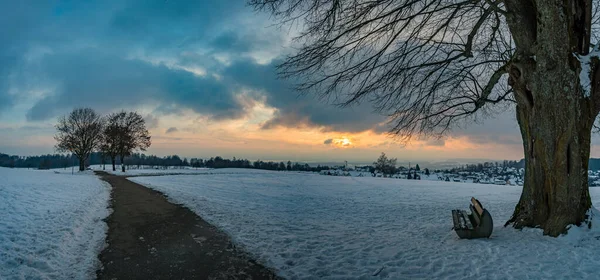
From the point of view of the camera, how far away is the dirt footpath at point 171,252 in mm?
4695

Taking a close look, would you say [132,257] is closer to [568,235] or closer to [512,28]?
[568,235]

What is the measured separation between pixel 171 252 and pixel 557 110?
23.9 feet

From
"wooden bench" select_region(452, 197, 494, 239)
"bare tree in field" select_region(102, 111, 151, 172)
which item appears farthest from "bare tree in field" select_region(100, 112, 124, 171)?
"wooden bench" select_region(452, 197, 494, 239)

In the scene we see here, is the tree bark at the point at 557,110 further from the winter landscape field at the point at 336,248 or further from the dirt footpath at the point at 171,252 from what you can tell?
the dirt footpath at the point at 171,252

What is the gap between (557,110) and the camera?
211 inches

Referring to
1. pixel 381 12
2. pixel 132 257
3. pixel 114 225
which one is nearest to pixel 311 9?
pixel 381 12

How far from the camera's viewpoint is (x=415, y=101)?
8.39 meters

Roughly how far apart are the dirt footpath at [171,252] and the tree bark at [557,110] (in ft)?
16.9

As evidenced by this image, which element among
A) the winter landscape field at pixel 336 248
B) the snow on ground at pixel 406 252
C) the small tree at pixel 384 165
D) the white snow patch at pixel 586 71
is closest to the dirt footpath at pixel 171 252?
the winter landscape field at pixel 336 248

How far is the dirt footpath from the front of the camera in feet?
15.4

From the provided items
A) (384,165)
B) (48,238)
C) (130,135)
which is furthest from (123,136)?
(384,165)

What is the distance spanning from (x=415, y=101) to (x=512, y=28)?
8.99 ft

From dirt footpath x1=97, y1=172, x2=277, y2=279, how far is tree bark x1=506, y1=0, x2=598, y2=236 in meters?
5.16

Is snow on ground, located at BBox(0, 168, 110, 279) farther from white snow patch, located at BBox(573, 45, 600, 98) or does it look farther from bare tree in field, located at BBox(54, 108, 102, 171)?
bare tree in field, located at BBox(54, 108, 102, 171)
